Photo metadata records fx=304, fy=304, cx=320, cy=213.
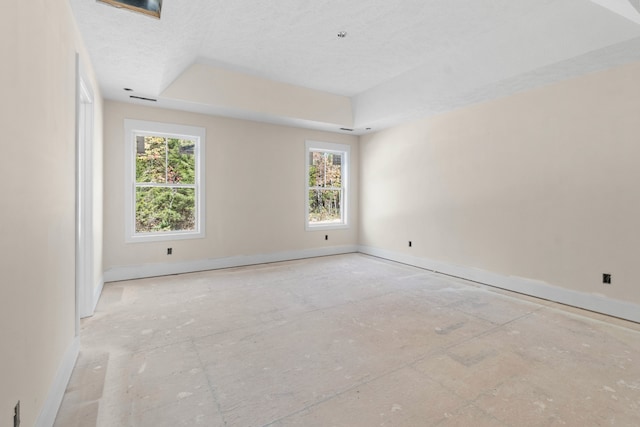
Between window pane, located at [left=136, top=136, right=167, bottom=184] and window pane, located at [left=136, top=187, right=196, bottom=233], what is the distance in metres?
0.28

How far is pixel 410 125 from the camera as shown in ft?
17.7

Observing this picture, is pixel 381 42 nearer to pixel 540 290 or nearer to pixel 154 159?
pixel 540 290

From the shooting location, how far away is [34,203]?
144 cm

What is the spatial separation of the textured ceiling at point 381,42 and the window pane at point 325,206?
2.51m

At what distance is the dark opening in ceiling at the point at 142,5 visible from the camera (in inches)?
85.4

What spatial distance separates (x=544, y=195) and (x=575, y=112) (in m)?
0.97

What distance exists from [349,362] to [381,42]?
134 inches

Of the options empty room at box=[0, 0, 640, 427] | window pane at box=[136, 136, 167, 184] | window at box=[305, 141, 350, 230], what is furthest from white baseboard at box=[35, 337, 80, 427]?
window at box=[305, 141, 350, 230]

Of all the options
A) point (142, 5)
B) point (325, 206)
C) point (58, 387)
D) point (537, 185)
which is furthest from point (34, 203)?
point (325, 206)

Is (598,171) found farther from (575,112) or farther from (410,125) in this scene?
(410,125)

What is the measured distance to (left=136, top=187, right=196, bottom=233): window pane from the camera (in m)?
5.01

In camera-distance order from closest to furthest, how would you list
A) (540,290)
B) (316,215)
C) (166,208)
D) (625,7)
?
(625,7)
(540,290)
(166,208)
(316,215)

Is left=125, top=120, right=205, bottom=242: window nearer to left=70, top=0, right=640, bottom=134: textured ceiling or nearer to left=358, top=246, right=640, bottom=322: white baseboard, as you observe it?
left=70, top=0, right=640, bottom=134: textured ceiling

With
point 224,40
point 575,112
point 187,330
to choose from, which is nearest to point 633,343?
point 575,112
